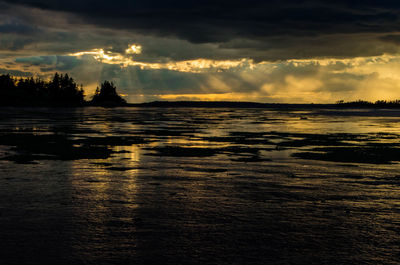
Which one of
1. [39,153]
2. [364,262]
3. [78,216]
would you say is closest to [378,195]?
[364,262]

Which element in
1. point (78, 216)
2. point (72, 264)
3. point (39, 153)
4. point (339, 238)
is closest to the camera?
point (72, 264)

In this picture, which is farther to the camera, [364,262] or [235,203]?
[235,203]

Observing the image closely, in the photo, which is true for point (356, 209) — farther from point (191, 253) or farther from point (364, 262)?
point (191, 253)

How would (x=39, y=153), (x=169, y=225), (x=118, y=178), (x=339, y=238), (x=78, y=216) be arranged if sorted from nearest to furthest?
(x=339, y=238)
(x=169, y=225)
(x=78, y=216)
(x=118, y=178)
(x=39, y=153)

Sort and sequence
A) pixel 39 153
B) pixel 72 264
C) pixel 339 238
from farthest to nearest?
pixel 39 153 < pixel 339 238 < pixel 72 264

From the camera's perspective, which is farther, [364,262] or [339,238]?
[339,238]

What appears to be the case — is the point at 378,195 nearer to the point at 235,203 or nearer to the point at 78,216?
the point at 235,203

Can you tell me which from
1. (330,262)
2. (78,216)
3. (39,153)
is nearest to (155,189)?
(78,216)

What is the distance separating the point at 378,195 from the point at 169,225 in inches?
233

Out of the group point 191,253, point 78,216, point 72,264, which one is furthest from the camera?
point 78,216

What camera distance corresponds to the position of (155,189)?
465 inches

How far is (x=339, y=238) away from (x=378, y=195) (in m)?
4.31

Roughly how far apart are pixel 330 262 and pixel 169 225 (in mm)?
3061

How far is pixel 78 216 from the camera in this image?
881 cm
